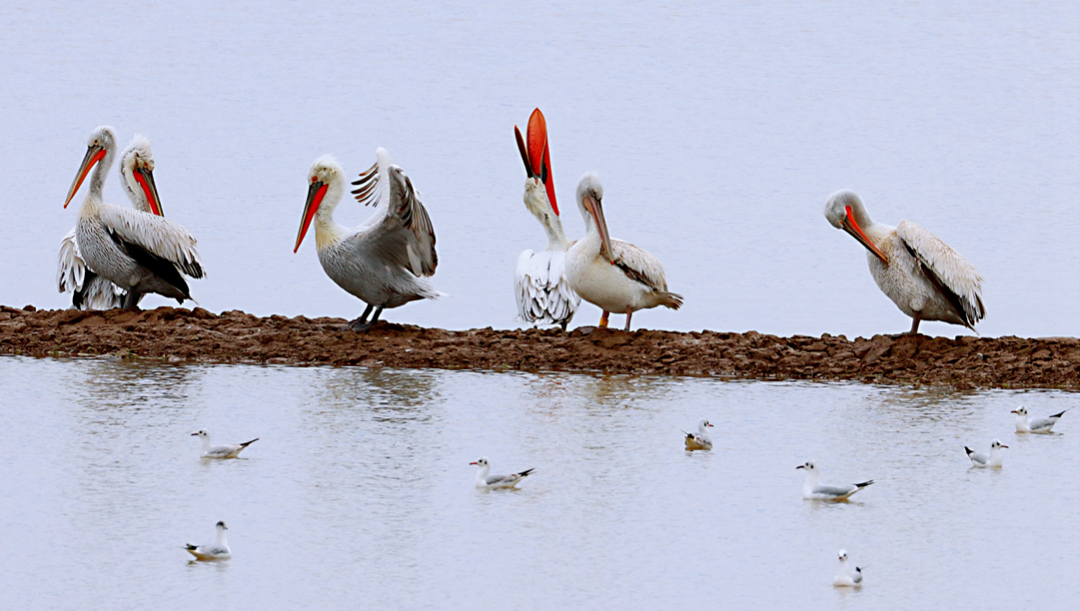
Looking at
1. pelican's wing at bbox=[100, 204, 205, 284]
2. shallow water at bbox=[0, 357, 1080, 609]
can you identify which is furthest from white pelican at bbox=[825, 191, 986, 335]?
pelican's wing at bbox=[100, 204, 205, 284]

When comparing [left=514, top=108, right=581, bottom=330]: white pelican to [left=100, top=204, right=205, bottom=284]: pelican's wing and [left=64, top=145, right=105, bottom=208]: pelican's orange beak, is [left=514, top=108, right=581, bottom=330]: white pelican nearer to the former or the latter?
[left=100, top=204, right=205, bottom=284]: pelican's wing

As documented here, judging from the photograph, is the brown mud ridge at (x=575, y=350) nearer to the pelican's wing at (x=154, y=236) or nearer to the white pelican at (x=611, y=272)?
the white pelican at (x=611, y=272)

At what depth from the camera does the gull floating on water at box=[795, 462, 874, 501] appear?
5748 millimetres

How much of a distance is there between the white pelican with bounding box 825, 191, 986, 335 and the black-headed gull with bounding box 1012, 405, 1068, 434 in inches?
59.1

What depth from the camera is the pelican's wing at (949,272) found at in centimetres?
830

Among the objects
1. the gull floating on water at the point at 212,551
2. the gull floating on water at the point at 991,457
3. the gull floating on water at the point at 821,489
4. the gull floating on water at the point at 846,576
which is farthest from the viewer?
the gull floating on water at the point at 991,457

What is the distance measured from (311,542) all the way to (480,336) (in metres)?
3.62

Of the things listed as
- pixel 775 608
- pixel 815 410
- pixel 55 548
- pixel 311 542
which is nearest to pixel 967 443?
pixel 815 410

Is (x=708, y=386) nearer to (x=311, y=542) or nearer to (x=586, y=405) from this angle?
(x=586, y=405)

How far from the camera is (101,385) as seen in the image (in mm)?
7781

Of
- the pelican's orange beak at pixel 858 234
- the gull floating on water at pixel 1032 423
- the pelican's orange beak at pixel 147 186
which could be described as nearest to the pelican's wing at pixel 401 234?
the pelican's orange beak at pixel 147 186

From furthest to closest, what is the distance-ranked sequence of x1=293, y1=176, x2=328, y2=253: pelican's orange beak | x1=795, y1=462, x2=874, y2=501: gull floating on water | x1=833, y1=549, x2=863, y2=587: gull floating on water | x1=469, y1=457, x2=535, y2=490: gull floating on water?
x1=293, y1=176, x2=328, y2=253: pelican's orange beak → x1=469, y1=457, x2=535, y2=490: gull floating on water → x1=795, y1=462, x2=874, y2=501: gull floating on water → x1=833, y1=549, x2=863, y2=587: gull floating on water

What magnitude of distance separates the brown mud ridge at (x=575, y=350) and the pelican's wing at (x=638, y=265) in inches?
10.8

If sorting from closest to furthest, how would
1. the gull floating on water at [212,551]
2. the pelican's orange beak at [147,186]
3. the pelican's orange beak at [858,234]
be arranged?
the gull floating on water at [212,551], the pelican's orange beak at [858,234], the pelican's orange beak at [147,186]
